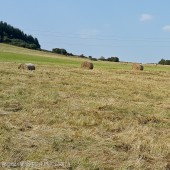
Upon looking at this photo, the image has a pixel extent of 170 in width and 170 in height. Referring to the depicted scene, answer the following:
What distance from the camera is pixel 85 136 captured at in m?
8.41

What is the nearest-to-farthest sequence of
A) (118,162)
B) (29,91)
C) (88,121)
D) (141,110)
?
(118,162)
(88,121)
(141,110)
(29,91)

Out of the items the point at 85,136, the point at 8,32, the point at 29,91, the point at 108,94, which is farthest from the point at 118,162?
the point at 8,32

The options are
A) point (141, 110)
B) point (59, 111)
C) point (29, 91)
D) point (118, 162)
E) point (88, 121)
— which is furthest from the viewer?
point (29, 91)

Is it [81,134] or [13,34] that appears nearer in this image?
[81,134]

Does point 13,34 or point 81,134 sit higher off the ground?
point 13,34

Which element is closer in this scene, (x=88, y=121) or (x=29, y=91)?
(x=88, y=121)

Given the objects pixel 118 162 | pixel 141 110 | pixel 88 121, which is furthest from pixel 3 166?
pixel 141 110

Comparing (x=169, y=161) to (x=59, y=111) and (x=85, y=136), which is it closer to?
(x=85, y=136)

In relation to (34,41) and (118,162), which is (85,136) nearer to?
(118,162)

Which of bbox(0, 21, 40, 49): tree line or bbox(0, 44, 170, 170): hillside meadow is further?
bbox(0, 21, 40, 49): tree line

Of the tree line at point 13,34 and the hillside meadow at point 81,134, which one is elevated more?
the tree line at point 13,34

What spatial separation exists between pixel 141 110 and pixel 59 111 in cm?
305

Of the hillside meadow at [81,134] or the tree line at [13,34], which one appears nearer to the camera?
the hillside meadow at [81,134]

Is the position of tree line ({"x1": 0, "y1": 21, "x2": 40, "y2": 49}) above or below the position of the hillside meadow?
above
